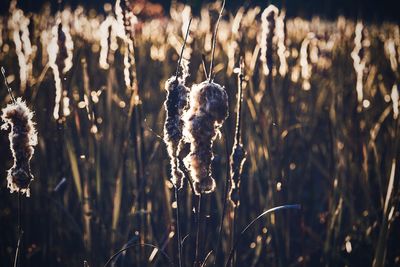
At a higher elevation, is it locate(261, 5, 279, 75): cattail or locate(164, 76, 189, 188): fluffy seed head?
locate(261, 5, 279, 75): cattail

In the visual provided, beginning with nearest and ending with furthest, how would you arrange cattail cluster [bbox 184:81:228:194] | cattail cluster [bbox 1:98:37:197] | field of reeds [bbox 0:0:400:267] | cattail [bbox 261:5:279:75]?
cattail cluster [bbox 184:81:228:194] < cattail cluster [bbox 1:98:37:197] < field of reeds [bbox 0:0:400:267] < cattail [bbox 261:5:279:75]

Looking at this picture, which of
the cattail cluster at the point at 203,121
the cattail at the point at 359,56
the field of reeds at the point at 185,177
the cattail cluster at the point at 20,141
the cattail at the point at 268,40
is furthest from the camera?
the cattail at the point at 359,56

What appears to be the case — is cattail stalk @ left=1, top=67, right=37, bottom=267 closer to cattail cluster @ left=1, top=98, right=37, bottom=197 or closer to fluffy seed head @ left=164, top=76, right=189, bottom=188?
cattail cluster @ left=1, top=98, right=37, bottom=197

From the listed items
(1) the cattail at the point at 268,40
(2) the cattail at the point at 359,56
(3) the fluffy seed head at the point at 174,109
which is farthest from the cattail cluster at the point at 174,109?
(2) the cattail at the point at 359,56

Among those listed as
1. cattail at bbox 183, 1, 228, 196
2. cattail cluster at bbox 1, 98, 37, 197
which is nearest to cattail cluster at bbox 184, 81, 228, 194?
cattail at bbox 183, 1, 228, 196

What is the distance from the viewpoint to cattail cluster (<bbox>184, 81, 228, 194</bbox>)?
59 cm

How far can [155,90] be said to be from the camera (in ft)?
6.76

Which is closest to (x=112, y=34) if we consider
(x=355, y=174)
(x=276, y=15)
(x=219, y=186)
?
(x=276, y=15)

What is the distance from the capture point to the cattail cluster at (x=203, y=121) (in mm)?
587

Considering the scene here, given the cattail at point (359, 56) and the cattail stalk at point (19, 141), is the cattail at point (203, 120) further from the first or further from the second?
the cattail at point (359, 56)

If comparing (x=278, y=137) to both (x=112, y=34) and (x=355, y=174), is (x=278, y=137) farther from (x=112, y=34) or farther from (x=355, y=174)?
(x=112, y=34)

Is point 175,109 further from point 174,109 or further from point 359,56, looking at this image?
point 359,56

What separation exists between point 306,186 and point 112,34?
104 cm

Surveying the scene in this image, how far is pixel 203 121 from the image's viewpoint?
592 mm
